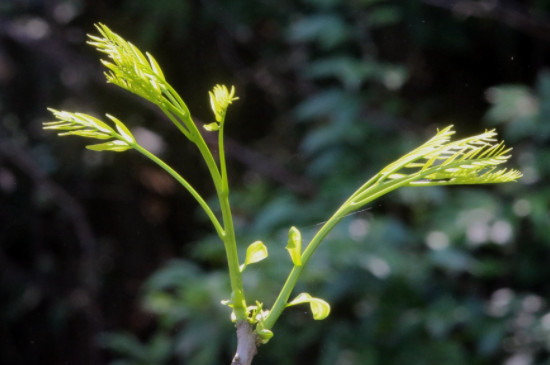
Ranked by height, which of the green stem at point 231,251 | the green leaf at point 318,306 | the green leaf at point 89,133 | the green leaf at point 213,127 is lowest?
the green leaf at point 318,306

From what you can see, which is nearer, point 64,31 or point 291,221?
point 291,221

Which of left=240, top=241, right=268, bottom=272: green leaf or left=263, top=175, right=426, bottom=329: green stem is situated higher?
left=240, top=241, right=268, bottom=272: green leaf

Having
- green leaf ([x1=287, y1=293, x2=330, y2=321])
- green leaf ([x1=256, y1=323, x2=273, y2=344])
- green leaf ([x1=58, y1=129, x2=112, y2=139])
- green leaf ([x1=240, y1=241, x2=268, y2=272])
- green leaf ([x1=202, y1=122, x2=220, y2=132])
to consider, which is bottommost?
green leaf ([x1=256, y1=323, x2=273, y2=344])

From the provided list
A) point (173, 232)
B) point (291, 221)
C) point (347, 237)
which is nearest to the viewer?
point (347, 237)

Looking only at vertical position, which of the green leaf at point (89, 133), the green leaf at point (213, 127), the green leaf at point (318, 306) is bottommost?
the green leaf at point (318, 306)

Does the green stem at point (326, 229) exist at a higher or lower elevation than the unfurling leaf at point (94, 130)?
lower

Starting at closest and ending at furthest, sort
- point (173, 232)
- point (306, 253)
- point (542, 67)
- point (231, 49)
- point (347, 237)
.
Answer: point (306, 253) < point (347, 237) < point (542, 67) < point (231, 49) < point (173, 232)

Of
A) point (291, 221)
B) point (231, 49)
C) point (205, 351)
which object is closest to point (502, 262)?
point (291, 221)

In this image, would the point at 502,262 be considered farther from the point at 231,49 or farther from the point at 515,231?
the point at 231,49

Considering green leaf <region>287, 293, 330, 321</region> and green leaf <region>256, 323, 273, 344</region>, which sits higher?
green leaf <region>287, 293, 330, 321</region>

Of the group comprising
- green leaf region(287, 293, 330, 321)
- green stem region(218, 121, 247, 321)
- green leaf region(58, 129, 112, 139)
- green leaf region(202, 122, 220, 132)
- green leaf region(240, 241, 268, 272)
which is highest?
green leaf region(58, 129, 112, 139)

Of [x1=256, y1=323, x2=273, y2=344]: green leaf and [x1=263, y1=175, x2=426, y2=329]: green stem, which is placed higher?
[x1=263, y1=175, x2=426, y2=329]: green stem
